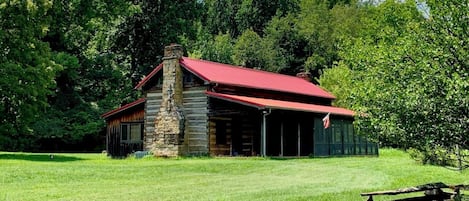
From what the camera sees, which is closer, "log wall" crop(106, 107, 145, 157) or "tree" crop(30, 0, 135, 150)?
"log wall" crop(106, 107, 145, 157)

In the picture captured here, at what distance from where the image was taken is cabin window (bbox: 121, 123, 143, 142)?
33.5m

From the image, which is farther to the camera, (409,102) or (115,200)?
(115,200)

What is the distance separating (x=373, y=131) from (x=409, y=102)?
7.65 feet

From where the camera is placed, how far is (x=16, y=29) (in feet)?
102

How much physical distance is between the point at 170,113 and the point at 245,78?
17.6 ft

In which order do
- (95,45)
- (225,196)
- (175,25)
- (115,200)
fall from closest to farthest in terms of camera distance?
1. (115,200)
2. (225,196)
3. (95,45)
4. (175,25)

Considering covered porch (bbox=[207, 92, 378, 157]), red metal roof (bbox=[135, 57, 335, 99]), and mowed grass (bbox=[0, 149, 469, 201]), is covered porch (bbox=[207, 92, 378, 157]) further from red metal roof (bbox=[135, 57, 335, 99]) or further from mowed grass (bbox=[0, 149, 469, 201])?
mowed grass (bbox=[0, 149, 469, 201])

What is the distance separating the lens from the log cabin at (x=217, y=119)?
97.6ft

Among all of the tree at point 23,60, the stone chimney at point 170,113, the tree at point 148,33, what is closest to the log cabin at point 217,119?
the stone chimney at point 170,113

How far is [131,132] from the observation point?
3378 cm

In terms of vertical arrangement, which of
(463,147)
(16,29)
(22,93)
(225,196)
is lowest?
(225,196)

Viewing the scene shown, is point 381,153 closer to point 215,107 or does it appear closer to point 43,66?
point 215,107

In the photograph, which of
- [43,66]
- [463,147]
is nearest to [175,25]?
[43,66]

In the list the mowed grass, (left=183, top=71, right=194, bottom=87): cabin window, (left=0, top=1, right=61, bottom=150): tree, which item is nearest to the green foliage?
the mowed grass
